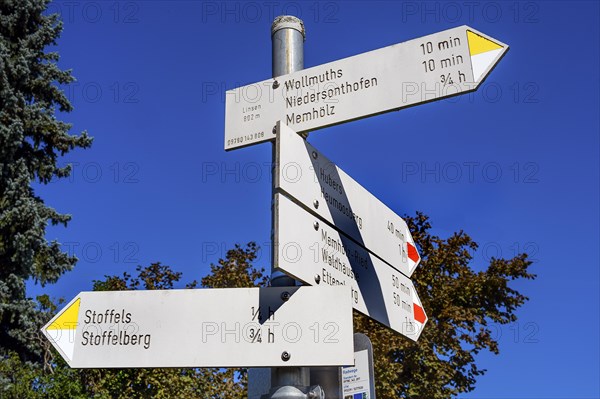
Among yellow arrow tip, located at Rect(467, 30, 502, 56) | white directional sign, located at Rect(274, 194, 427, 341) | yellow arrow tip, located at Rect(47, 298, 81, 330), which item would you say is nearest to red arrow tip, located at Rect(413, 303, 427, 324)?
white directional sign, located at Rect(274, 194, 427, 341)

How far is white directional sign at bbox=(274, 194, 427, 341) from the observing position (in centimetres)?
284

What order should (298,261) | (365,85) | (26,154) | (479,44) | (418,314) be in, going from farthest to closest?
(26,154), (418,314), (365,85), (479,44), (298,261)

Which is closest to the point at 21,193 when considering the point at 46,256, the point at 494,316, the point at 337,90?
the point at 46,256

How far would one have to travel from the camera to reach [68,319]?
307 cm

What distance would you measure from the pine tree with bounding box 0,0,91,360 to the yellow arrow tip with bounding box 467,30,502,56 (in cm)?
1322

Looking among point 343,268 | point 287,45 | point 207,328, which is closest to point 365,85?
point 287,45

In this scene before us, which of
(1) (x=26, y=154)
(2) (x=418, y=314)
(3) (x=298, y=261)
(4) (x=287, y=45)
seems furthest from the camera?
(1) (x=26, y=154)

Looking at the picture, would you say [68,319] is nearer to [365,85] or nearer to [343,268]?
[343,268]

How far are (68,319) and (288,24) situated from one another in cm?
191

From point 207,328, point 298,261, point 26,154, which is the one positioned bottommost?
point 207,328

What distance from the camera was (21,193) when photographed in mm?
14914

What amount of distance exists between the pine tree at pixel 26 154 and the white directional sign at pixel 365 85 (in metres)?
12.4

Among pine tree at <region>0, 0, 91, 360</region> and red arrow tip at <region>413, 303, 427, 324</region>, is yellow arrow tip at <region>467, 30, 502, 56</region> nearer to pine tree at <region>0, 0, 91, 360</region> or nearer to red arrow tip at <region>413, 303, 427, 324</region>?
red arrow tip at <region>413, 303, 427, 324</region>

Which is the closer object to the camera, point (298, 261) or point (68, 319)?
point (298, 261)
